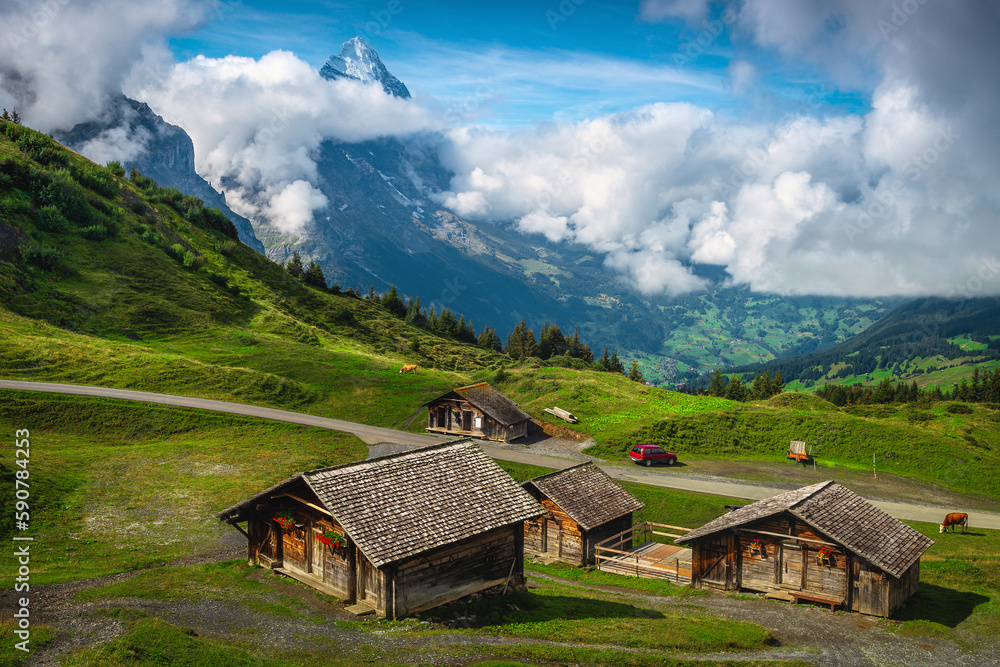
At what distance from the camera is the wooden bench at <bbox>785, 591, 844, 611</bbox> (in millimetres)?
28042

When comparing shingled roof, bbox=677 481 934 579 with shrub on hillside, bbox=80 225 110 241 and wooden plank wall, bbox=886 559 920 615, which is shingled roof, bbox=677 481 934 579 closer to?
wooden plank wall, bbox=886 559 920 615

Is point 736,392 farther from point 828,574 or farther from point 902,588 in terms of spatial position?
point 828,574

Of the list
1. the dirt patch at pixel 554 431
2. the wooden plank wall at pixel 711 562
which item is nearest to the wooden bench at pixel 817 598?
the wooden plank wall at pixel 711 562

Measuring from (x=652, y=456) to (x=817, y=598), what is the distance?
2946 centimetres

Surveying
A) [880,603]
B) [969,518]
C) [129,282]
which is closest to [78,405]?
[129,282]

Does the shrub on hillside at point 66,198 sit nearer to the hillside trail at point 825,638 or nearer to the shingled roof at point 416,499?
the shingled roof at point 416,499

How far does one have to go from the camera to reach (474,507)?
83.8 feet

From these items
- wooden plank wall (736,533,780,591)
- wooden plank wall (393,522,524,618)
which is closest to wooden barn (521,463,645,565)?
wooden plank wall (736,533,780,591)

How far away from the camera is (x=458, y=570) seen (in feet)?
80.6

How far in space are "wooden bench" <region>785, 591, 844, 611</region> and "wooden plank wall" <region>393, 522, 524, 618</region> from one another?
13790 mm

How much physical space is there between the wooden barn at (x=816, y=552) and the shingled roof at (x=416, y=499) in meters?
11.5

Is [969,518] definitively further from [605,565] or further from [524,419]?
[524,419]

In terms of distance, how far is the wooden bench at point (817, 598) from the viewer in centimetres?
2804

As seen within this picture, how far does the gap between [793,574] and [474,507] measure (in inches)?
661
